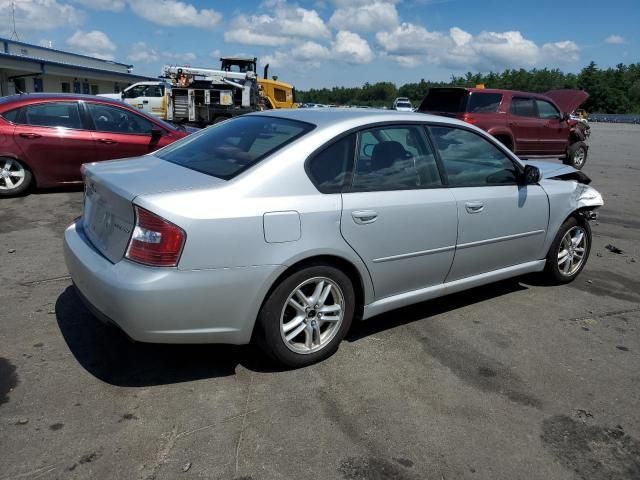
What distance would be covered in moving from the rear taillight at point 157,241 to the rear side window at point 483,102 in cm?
1016

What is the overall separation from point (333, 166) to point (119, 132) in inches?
234

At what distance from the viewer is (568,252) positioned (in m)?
5.12

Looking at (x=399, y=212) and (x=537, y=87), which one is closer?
(x=399, y=212)

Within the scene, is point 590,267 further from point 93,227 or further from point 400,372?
point 93,227

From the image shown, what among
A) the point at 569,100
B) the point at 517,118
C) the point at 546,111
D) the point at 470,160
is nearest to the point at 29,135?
the point at 470,160

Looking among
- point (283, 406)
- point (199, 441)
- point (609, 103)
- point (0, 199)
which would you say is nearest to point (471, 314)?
point (283, 406)

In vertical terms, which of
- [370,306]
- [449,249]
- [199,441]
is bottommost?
[199,441]

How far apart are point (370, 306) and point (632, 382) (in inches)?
69.4

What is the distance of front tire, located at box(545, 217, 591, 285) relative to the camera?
4.96 metres

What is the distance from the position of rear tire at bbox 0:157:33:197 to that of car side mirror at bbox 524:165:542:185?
691cm

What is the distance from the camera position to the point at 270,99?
76.9 ft

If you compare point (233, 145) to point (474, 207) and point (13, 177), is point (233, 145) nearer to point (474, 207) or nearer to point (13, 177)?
point (474, 207)

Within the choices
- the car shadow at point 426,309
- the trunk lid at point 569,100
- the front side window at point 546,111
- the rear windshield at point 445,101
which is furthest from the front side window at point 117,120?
the trunk lid at point 569,100

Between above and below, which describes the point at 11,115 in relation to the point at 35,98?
below
